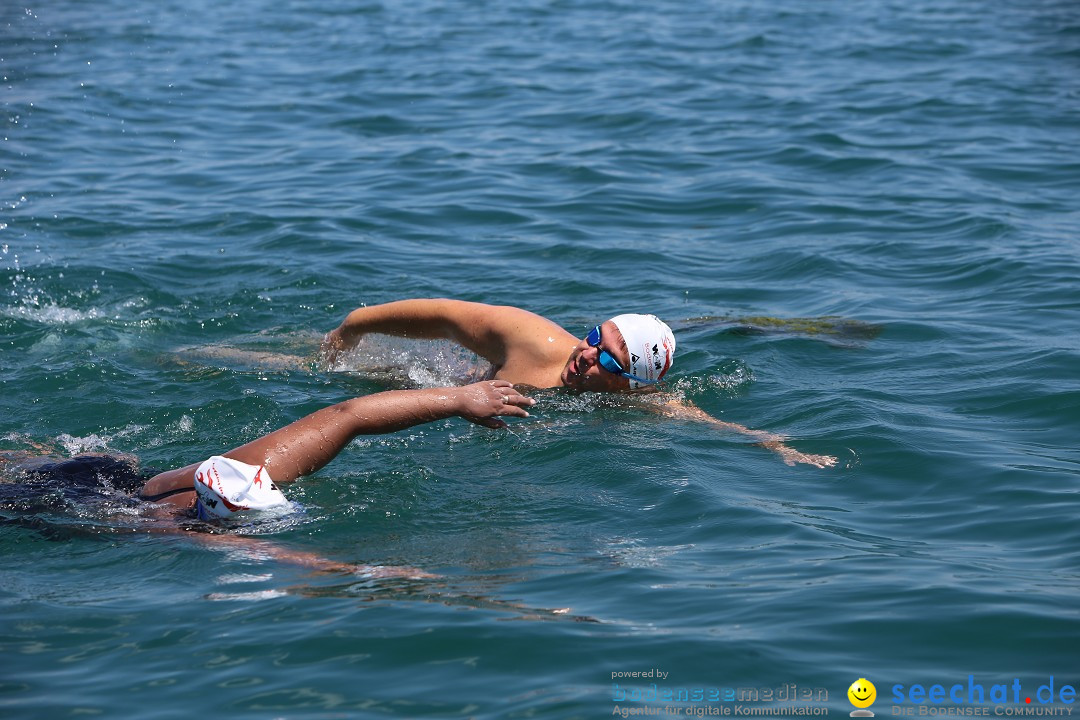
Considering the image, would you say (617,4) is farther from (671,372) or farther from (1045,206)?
(671,372)

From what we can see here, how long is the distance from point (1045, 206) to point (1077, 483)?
21.0ft

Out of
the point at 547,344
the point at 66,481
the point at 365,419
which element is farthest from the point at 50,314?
the point at 365,419

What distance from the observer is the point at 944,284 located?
34.2 feet

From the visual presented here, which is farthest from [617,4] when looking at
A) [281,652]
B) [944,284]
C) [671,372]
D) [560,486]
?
[281,652]

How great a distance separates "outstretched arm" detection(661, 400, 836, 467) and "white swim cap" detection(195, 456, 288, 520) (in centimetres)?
300

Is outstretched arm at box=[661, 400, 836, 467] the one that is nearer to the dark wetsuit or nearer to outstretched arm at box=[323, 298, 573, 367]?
outstretched arm at box=[323, 298, 573, 367]

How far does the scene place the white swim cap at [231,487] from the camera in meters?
5.61

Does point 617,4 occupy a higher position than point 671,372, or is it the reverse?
point 617,4

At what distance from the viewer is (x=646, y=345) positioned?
766cm

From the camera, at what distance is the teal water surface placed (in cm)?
496

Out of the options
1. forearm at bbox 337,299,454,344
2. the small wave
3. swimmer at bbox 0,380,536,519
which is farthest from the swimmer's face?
the small wave

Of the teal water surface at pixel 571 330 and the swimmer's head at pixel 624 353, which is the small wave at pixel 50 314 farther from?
the swimmer's head at pixel 624 353

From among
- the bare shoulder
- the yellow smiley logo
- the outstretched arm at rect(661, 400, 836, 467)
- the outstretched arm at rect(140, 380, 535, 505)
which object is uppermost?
the outstretched arm at rect(140, 380, 535, 505)

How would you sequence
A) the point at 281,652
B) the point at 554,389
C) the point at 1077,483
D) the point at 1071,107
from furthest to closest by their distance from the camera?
the point at 1071,107 < the point at 554,389 < the point at 1077,483 < the point at 281,652
